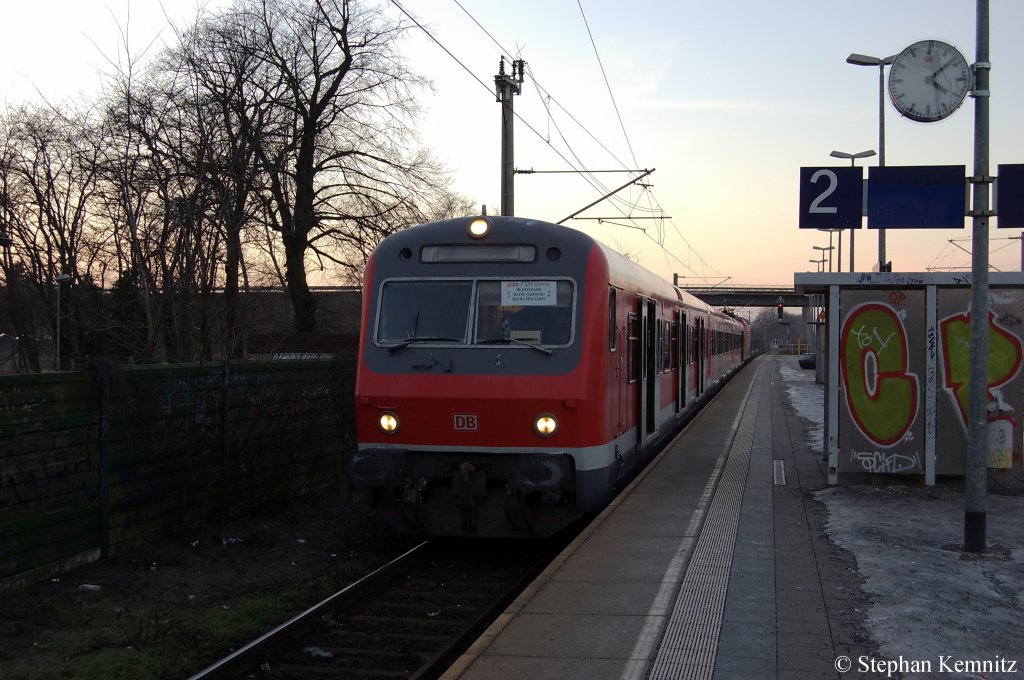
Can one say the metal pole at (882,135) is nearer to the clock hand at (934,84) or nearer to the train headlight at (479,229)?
the clock hand at (934,84)

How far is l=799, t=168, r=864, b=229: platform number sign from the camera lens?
34.5 ft

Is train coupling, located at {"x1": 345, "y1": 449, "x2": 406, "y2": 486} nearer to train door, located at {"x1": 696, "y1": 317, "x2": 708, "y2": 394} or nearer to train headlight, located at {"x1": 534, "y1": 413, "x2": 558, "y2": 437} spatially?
train headlight, located at {"x1": 534, "y1": 413, "x2": 558, "y2": 437}

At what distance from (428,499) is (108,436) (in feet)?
9.67

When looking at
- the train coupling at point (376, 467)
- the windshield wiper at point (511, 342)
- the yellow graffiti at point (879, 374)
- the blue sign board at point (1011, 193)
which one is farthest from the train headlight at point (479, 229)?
the blue sign board at point (1011, 193)

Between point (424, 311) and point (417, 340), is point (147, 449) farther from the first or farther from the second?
point (424, 311)

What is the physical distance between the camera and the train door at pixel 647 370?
Result: 35.3ft

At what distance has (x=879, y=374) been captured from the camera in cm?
1088

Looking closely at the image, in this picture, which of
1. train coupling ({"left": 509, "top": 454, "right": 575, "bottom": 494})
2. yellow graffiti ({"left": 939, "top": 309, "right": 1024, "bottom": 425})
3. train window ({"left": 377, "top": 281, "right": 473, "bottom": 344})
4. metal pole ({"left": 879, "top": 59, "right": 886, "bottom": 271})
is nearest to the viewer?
train coupling ({"left": 509, "top": 454, "right": 575, "bottom": 494})

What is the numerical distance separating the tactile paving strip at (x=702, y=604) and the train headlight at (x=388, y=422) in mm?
2828

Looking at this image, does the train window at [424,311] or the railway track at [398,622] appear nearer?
the railway track at [398,622]

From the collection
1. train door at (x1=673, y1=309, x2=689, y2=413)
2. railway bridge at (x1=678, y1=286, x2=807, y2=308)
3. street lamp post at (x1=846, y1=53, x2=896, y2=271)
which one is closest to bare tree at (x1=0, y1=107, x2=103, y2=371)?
train door at (x1=673, y1=309, x2=689, y2=413)

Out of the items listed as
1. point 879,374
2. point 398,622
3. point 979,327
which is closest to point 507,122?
point 879,374

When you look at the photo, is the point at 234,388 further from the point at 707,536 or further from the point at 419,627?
the point at 707,536

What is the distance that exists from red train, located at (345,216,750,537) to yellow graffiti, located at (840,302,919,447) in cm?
389
